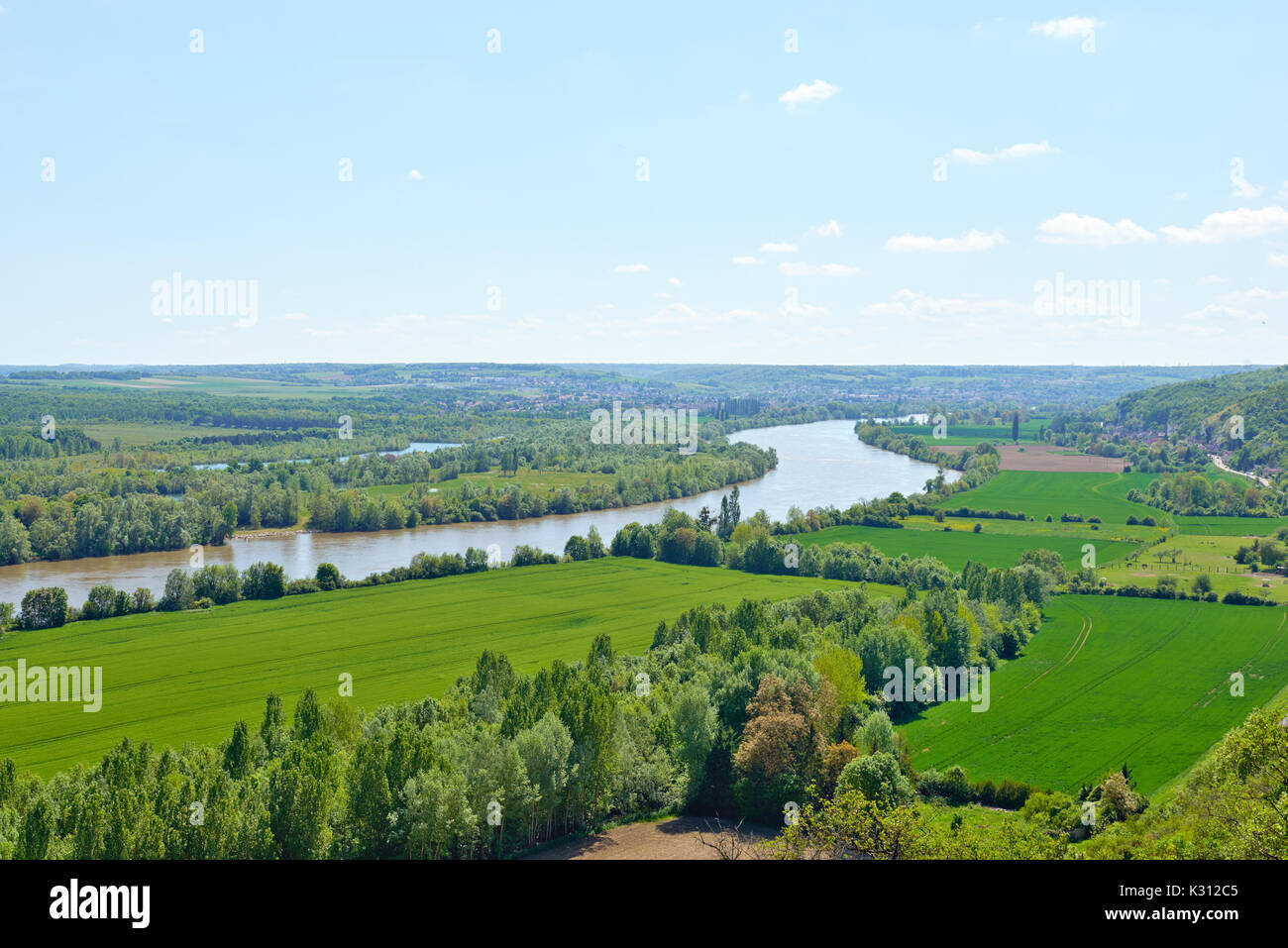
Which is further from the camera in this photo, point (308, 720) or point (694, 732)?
point (308, 720)

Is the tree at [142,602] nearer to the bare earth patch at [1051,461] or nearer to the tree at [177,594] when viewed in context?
the tree at [177,594]

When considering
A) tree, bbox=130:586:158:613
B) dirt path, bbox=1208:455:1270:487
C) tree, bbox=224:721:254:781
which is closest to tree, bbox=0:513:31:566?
tree, bbox=130:586:158:613

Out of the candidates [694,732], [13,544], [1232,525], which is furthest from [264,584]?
[1232,525]

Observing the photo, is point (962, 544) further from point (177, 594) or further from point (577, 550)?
point (177, 594)

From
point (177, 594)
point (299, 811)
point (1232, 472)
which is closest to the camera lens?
point (299, 811)

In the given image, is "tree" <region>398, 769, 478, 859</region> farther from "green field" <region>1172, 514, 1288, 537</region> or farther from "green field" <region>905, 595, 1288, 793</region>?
"green field" <region>1172, 514, 1288, 537</region>
